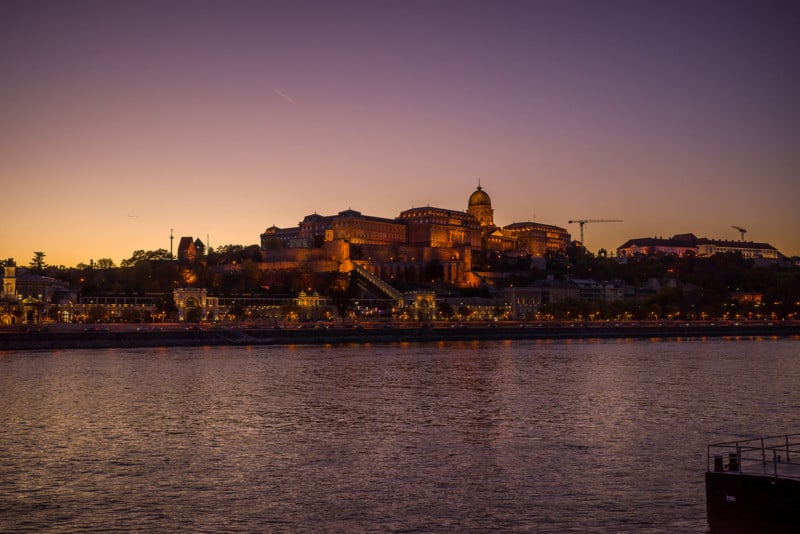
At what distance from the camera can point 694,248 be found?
179125mm

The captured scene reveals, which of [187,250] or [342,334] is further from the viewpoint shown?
[187,250]

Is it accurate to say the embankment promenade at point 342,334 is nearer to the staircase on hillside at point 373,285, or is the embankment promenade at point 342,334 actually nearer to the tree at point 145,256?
the staircase on hillside at point 373,285

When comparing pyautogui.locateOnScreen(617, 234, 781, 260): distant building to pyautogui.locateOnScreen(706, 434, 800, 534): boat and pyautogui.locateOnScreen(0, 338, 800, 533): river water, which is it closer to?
pyautogui.locateOnScreen(0, 338, 800, 533): river water

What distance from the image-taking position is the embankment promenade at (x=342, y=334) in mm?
66375

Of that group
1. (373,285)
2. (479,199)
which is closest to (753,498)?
(373,285)

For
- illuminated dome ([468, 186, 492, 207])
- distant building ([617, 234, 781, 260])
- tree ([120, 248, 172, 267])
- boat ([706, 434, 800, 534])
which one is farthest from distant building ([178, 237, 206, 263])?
boat ([706, 434, 800, 534])

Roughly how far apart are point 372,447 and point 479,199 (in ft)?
515

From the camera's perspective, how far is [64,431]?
76.7 ft

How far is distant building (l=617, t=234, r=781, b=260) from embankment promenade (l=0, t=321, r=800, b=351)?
74.4m

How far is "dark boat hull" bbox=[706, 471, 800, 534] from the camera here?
10.5m

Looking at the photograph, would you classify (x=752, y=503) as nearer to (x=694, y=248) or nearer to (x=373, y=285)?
(x=373, y=285)

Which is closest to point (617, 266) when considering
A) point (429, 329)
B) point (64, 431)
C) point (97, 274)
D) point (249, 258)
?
point (249, 258)

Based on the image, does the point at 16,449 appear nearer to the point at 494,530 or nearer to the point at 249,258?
the point at 494,530

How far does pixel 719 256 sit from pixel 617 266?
978 inches
